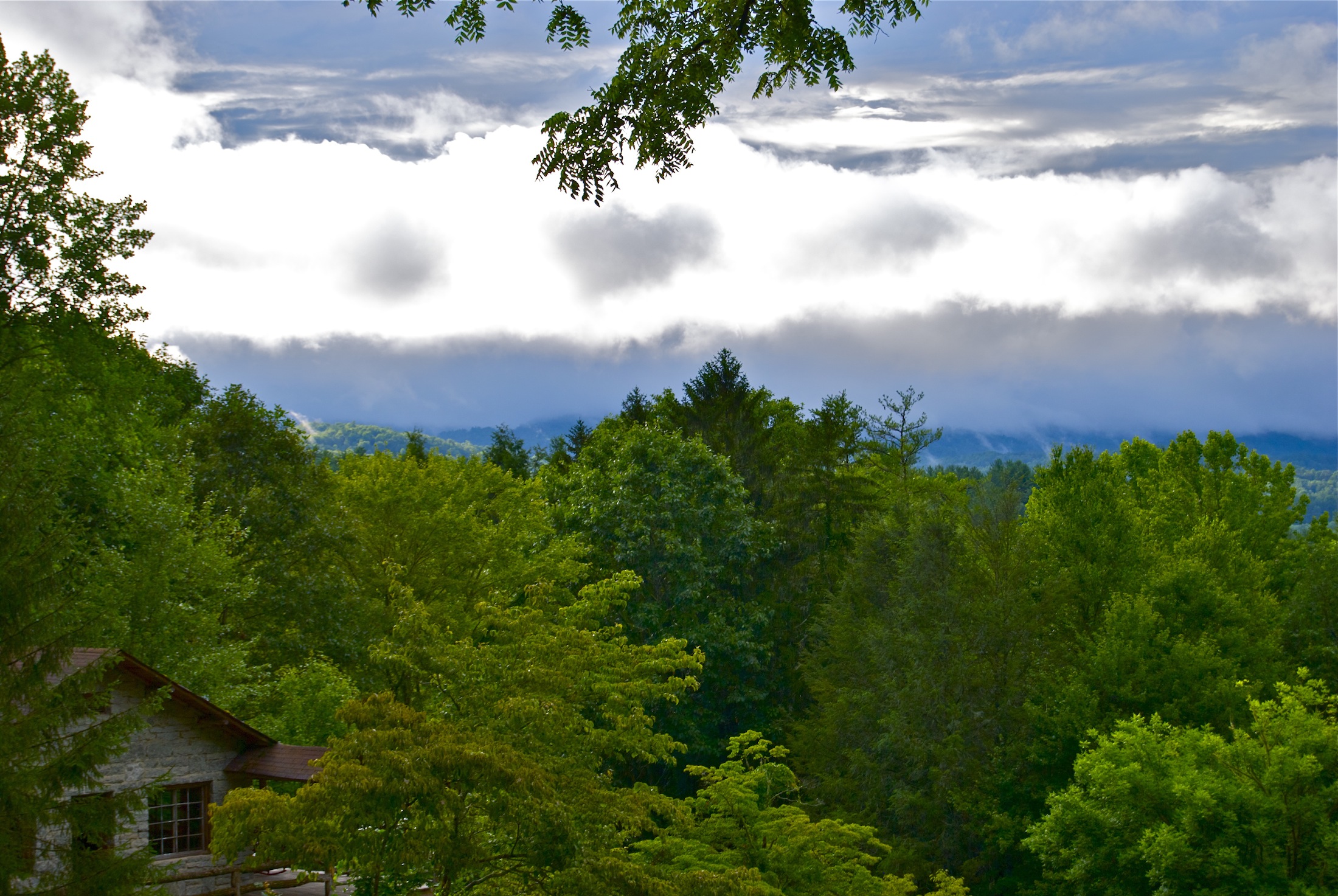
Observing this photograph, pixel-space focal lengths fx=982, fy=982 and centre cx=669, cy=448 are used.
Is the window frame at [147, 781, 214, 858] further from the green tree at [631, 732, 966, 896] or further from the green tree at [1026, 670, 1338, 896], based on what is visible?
the green tree at [1026, 670, 1338, 896]

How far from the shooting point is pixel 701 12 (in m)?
5.79

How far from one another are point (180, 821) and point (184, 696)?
8.33ft

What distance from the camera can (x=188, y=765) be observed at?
18.8 meters

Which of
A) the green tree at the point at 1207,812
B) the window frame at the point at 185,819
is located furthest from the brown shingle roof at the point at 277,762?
the green tree at the point at 1207,812

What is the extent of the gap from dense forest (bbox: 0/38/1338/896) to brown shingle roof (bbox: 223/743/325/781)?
7.95 feet

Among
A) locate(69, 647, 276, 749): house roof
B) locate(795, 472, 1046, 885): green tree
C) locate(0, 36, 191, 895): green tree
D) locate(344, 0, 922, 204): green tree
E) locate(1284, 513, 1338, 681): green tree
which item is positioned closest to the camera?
locate(344, 0, 922, 204): green tree

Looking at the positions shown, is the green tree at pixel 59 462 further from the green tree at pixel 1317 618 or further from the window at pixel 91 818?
the green tree at pixel 1317 618

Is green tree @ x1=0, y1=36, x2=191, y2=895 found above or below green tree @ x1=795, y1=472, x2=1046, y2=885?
Result: above

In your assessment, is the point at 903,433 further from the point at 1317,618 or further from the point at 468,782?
the point at 468,782

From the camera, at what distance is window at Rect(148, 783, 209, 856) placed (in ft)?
60.1

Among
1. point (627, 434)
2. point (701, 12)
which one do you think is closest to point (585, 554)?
point (627, 434)

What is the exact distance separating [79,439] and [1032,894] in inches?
1099

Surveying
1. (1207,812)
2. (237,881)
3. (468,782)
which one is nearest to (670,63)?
(468,782)

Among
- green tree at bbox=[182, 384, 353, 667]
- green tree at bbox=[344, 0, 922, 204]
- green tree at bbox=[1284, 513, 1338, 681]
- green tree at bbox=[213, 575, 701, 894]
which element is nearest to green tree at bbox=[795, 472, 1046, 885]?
green tree at bbox=[1284, 513, 1338, 681]
